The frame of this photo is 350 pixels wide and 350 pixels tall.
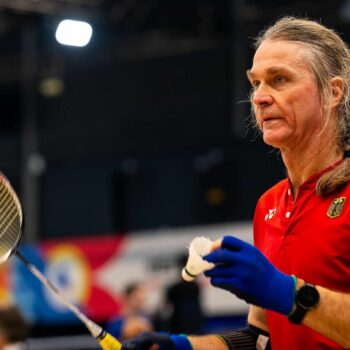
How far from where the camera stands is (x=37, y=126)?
13758mm

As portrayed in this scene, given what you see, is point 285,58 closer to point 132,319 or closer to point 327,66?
point 327,66

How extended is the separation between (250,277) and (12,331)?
277cm

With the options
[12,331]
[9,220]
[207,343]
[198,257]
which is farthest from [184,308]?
[198,257]

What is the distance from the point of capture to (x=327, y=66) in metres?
2.80

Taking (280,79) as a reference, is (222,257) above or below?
below

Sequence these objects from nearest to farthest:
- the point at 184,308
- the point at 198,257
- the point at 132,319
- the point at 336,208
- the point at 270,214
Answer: the point at 198,257, the point at 336,208, the point at 270,214, the point at 132,319, the point at 184,308

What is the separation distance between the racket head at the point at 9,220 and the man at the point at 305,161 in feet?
2.02

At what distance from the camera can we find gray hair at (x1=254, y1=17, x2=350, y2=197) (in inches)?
108

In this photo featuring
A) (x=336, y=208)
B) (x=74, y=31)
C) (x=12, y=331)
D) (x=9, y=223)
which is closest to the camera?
(x=336, y=208)

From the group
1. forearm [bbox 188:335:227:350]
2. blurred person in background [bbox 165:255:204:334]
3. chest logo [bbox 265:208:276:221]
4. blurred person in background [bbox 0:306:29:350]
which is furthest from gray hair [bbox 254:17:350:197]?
blurred person in background [bbox 165:255:204:334]

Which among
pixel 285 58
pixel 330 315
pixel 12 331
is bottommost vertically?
pixel 12 331

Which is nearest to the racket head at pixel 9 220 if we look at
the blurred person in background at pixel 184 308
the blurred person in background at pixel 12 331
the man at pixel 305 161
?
the man at pixel 305 161

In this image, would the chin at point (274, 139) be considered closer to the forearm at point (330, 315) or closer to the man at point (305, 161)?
the man at point (305, 161)

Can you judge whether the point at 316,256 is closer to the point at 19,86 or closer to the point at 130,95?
the point at 130,95
